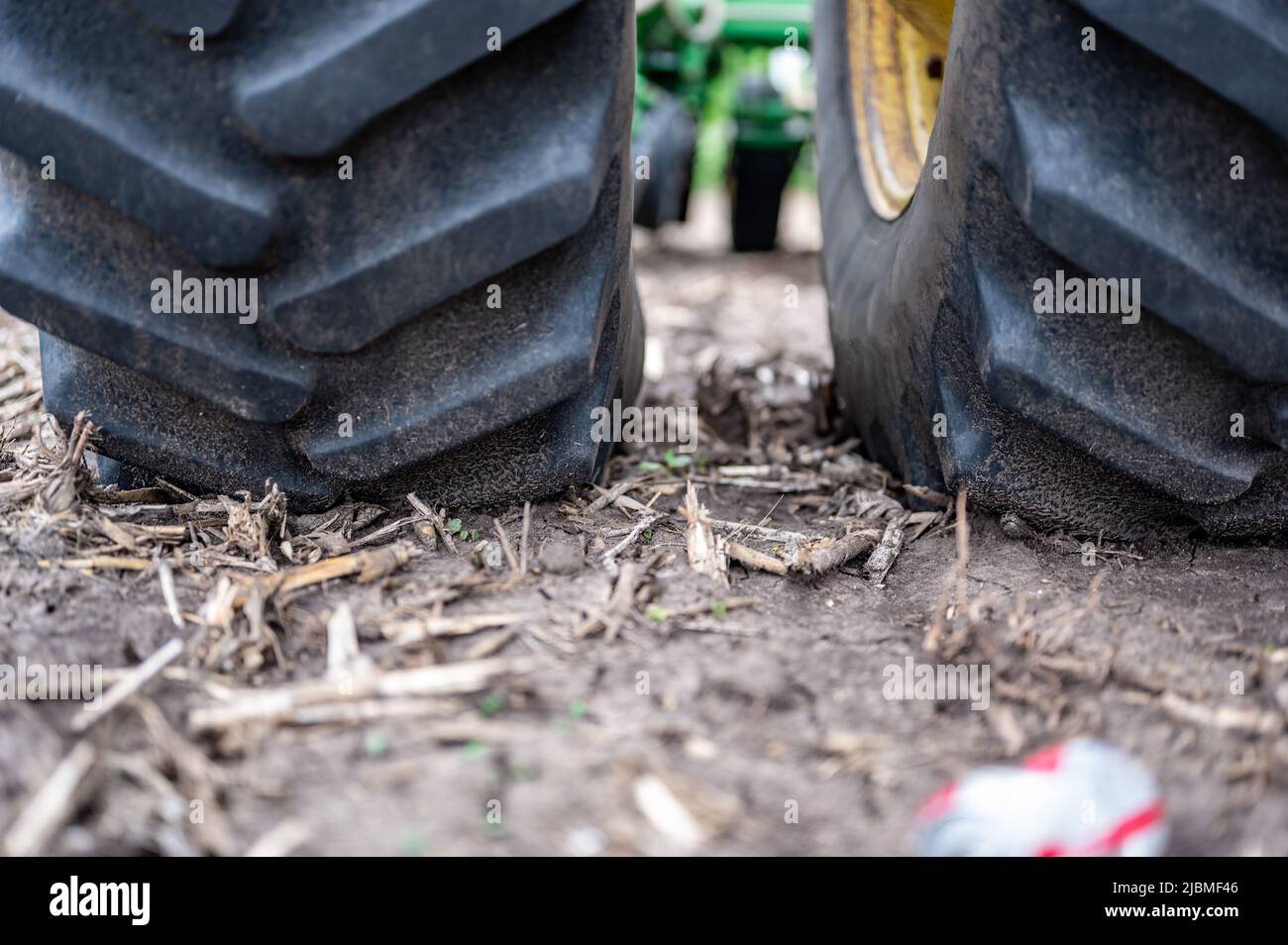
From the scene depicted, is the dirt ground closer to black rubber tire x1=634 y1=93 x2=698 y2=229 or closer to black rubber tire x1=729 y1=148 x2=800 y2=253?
black rubber tire x1=634 y1=93 x2=698 y2=229

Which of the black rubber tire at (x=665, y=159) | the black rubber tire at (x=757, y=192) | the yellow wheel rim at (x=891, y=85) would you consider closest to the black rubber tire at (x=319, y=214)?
the yellow wheel rim at (x=891, y=85)

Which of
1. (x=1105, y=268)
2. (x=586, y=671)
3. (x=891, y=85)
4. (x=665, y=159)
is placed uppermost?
(x=665, y=159)

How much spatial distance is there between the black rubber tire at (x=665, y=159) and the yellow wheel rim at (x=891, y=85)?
1.07 metres

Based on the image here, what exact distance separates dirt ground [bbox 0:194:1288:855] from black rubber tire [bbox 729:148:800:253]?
1.97m

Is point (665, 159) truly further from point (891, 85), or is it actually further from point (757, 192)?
point (891, 85)

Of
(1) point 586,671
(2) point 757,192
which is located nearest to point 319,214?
(1) point 586,671

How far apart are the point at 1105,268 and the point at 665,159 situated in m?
2.12

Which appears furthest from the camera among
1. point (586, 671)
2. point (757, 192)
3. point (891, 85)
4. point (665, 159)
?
point (757, 192)

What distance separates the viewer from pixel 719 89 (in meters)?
→ 3.38

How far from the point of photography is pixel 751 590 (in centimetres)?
116

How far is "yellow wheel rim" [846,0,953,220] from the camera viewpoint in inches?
66.9

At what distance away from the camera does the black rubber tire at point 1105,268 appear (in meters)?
0.96

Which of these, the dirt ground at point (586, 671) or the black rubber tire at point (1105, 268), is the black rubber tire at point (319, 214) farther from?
the black rubber tire at point (1105, 268)

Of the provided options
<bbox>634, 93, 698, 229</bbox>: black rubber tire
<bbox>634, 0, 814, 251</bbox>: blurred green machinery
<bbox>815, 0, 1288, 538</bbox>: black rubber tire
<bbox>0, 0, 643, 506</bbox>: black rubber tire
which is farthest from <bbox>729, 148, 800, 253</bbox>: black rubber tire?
<bbox>0, 0, 643, 506</bbox>: black rubber tire
